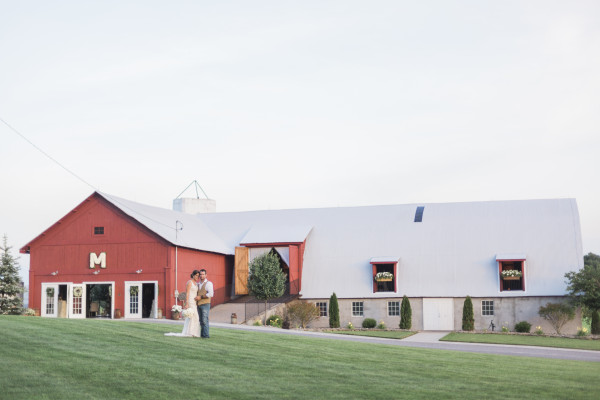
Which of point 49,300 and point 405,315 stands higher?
point 49,300

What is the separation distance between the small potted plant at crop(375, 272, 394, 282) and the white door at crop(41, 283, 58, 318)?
738 inches

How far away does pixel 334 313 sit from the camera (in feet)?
144

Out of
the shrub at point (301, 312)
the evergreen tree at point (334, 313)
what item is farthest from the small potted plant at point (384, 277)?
the shrub at point (301, 312)

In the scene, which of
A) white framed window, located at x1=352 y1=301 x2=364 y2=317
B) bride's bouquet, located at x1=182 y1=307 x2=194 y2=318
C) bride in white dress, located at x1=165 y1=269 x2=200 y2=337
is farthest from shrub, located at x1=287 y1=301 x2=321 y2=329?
bride's bouquet, located at x1=182 y1=307 x2=194 y2=318

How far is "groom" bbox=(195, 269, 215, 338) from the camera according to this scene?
853 inches

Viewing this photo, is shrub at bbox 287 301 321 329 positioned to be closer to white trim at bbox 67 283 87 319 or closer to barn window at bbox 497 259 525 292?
barn window at bbox 497 259 525 292

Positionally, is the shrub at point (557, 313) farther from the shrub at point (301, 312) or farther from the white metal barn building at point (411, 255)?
the shrub at point (301, 312)

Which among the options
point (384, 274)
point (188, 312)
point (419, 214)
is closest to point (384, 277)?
point (384, 274)

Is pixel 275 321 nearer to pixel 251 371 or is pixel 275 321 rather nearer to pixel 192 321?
pixel 192 321

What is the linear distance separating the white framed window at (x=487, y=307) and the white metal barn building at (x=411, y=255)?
6 centimetres

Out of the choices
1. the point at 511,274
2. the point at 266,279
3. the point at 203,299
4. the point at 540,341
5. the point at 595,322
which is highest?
the point at 511,274

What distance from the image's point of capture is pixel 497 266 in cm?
4466

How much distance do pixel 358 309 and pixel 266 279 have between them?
6.15 meters

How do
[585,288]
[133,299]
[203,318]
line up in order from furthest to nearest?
[133,299] < [585,288] < [203,318]
